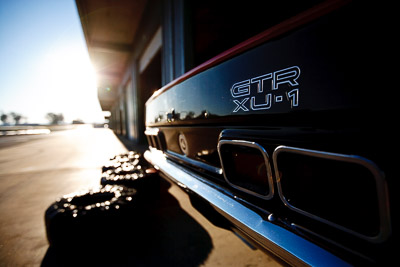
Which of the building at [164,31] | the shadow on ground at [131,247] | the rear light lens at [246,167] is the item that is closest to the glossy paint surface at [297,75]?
the rear light lens at [246,167]

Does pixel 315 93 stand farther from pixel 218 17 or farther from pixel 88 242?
pixel 218 17

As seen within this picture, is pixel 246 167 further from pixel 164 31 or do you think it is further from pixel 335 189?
pixel 164 31

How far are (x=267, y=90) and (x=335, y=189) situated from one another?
36cm

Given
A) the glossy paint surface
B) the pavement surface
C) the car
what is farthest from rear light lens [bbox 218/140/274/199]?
the pavement surface

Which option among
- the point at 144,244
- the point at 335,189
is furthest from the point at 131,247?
the point at 335,189

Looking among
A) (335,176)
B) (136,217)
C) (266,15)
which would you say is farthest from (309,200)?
(266,15)

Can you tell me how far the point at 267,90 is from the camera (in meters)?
0.63

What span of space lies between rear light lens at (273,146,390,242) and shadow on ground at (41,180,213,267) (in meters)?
0.92

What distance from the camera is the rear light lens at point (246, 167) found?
70cm

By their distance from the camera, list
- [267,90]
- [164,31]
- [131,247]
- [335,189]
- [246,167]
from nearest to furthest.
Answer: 1. [335,189]
2. [267,90]
3. [246,167]
4. [131,247]
5. [164,31]

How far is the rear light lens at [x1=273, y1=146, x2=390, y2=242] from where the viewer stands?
427 mm

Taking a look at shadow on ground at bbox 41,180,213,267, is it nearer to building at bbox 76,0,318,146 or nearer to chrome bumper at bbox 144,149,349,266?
chrome bumper at bbox 144,149,349,266

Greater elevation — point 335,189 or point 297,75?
point 297,75

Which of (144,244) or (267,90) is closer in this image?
(267,90)
